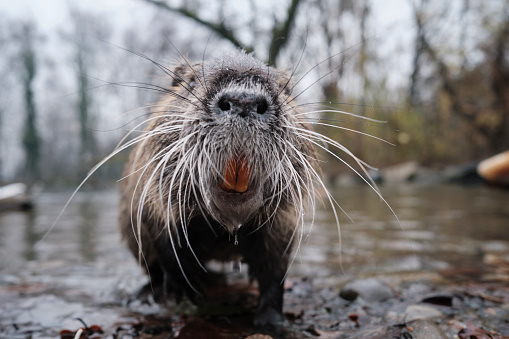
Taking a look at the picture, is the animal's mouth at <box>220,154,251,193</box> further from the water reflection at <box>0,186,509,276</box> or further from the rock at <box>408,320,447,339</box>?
the rock at <box>408,320,447,339</box>

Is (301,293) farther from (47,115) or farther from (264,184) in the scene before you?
(47,115)

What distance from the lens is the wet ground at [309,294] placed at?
6.15 ft

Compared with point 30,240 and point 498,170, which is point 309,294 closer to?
point 498,170

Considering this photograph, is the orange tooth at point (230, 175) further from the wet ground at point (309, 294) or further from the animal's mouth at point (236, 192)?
the wet ground at point (309, 294)

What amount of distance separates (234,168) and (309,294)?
1279 millimetres

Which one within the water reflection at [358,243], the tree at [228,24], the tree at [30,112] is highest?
the tree at [30,112]

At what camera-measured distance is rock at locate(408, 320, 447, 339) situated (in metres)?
1.66

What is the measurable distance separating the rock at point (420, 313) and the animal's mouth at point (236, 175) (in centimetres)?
101

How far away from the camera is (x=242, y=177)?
5.18 feet

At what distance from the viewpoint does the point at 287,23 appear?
7414 millimetres

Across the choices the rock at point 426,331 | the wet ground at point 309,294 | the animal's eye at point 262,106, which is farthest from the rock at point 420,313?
the animal's eye at point 262,106

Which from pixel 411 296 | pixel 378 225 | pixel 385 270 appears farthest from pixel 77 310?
pixel 378 225

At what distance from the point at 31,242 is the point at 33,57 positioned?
22932mm

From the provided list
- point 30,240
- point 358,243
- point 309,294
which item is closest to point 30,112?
point 30,240
